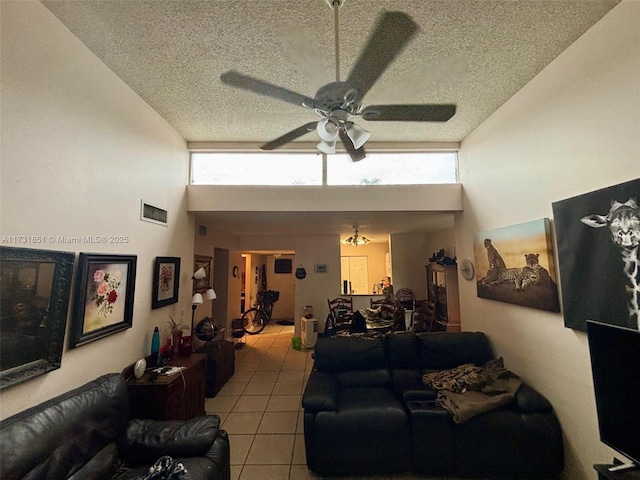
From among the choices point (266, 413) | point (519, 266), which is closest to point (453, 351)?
point (519, 266)

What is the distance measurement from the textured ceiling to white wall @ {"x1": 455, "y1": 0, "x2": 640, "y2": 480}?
7.4 inches

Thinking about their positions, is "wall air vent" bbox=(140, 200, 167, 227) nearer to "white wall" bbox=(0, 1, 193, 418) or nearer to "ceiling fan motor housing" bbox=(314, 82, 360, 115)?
"white wall" bbox=(0, 1, 193, 418)

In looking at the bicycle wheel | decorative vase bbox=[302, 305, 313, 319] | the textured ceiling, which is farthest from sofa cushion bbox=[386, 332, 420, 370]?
the bicycle wheel

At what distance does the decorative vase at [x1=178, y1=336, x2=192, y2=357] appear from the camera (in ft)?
9.47

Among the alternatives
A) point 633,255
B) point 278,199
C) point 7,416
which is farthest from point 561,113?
point 7,416

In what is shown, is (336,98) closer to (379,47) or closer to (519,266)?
(379,47)

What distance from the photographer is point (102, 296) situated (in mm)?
2016

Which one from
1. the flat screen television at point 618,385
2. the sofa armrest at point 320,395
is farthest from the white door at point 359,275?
the flat screen television at point 618,385

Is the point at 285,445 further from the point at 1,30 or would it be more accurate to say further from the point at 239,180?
the point at 1,30

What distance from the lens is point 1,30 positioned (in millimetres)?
1361

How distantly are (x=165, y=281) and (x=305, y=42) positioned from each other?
2673 millimetres

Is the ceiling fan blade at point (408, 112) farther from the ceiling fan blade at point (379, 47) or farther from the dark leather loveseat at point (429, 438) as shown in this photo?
the dark leather loveseat at point (429, 438)

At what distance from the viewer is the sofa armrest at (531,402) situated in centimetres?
211

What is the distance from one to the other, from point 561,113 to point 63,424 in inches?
150
